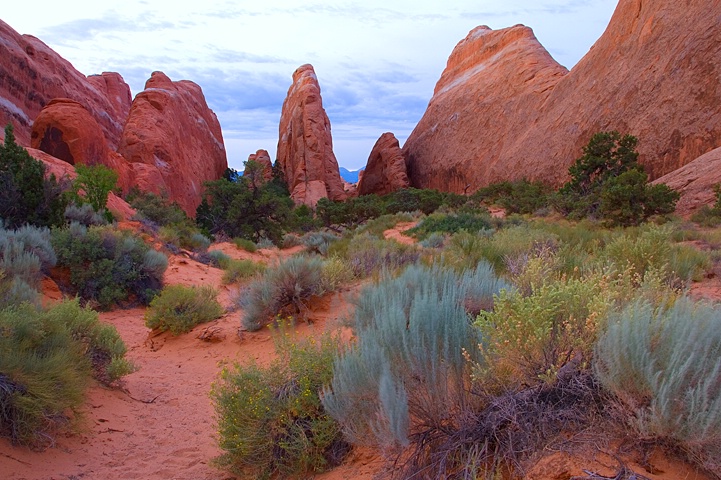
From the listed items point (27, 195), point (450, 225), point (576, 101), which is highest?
point (576, 101)

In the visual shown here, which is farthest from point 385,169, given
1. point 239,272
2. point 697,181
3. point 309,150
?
point 239,272

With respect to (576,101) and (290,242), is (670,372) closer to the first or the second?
(290,242)

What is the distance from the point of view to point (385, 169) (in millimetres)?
46875

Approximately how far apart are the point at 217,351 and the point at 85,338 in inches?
76.5

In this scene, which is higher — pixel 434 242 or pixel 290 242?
pixel 434 242

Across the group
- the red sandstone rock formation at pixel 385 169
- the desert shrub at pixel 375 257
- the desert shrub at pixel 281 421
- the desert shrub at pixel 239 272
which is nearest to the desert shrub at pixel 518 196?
the red sandstone rock formation at pixel 385 169

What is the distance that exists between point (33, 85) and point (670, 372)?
38.9 m

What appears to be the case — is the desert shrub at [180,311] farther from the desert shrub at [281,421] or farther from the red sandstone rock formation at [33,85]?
the red sandstone rock formation at [33,85]

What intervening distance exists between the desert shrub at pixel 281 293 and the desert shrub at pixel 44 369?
2.02 meters

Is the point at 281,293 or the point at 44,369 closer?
the point at 44,369

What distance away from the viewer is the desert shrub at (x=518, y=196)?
24.8 m

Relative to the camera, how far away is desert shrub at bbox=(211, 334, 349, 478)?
10.9 feet

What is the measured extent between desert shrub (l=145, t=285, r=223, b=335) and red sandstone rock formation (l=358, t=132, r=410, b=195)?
120 ft

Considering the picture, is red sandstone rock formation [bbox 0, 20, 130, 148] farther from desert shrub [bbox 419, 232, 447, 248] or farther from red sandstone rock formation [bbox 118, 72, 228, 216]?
desert shrub [bbox 419, 232, 447, 248]
